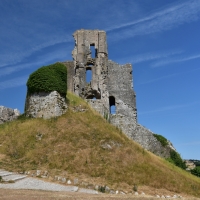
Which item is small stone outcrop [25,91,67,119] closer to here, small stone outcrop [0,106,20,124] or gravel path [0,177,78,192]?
small stone outcrop [0,106,20,124]

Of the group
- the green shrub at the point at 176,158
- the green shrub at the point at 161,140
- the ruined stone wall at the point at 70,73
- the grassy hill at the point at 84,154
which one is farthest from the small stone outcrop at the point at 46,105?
the green shrub at the point at 176,158

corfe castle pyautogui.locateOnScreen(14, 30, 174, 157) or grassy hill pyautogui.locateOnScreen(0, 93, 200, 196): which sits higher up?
corfe castle pyautogui.locateOnScreen(14, 30, 174, 157)

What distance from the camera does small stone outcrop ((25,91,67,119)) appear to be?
19.4 metres

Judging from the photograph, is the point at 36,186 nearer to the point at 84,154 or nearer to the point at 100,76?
the point at 84,154

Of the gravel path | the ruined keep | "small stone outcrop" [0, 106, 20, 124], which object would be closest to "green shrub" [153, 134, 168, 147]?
the ruined keep

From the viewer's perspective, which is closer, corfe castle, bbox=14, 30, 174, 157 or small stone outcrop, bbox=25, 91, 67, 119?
small stone outcrop, bbox=25, 91, 67, 119

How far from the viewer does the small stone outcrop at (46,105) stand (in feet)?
63.8

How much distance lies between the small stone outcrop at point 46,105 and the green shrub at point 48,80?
38 centimetres

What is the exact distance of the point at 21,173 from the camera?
1338 cm

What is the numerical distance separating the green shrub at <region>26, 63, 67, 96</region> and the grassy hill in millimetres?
2171

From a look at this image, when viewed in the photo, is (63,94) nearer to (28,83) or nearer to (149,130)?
(28,83)

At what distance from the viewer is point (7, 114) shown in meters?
22.1

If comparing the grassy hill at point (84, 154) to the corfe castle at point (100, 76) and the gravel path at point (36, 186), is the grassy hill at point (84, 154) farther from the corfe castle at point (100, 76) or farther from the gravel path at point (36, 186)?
the corfe castle at point (100, 76)

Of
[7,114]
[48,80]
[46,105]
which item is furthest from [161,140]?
[7,114]
